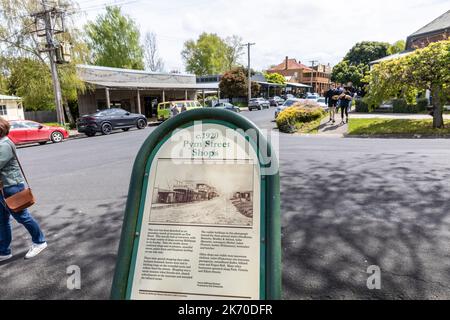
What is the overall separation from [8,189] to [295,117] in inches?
576

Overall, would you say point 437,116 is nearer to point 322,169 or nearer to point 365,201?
point 322,169

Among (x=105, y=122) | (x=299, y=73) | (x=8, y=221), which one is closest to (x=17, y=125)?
(x=105, y=122)

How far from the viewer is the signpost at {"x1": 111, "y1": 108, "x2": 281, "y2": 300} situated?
1912mm

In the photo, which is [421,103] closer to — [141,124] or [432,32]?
[432,32]

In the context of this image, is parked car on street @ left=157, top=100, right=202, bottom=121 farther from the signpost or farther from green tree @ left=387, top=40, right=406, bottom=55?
green tree @ left=387, top=40, right=406, bottom=55

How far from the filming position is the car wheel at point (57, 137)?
54.4 feet

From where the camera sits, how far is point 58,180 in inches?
309

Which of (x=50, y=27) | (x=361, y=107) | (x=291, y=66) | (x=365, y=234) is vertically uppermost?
(x=291, y=66)

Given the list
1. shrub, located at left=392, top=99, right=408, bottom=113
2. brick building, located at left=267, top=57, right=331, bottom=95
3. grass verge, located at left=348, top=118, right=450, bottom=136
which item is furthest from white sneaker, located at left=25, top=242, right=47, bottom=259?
brick building, located at left=267, top=57, right=331, bottom=95

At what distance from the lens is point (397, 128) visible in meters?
13.7

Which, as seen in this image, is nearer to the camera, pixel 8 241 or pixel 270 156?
pixel 270 156

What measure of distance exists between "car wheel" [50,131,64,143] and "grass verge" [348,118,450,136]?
1463cm

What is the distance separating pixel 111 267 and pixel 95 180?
4482 mm
